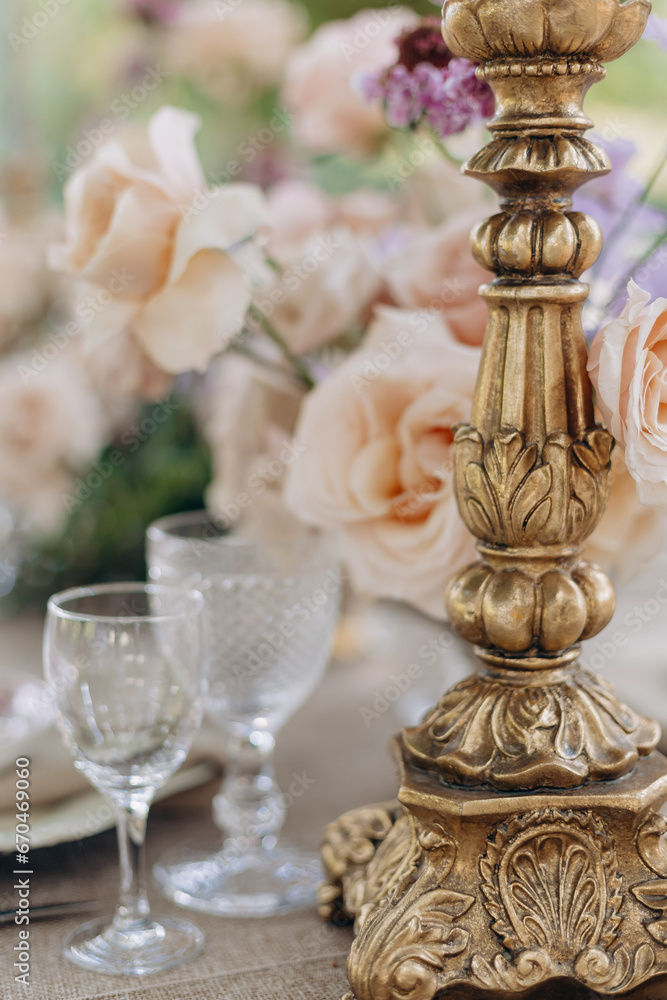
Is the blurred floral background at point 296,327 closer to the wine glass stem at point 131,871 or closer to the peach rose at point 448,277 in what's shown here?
the peach rose at point 448,277

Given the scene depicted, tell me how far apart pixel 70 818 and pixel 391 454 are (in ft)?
0.92

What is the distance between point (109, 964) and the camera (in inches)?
20.5

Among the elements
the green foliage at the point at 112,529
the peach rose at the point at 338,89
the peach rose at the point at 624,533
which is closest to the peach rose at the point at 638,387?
the peach rose at the point at 624,533

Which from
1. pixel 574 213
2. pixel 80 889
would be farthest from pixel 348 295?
pixel 80 889

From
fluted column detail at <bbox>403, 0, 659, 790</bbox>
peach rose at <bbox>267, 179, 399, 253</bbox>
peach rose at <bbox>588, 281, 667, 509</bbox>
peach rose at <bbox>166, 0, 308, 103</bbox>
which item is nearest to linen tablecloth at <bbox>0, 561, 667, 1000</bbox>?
fluted column detail at <bbox>403, 0, 659, 790</bbox>

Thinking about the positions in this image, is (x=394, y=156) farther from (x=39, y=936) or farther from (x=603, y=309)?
(x=39, y=936)

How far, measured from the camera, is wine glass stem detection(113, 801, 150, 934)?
0.55 meters

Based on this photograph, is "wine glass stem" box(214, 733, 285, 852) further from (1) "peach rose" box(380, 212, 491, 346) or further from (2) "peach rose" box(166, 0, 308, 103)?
(2) "peach rose" box(166, 0, 308, 103)

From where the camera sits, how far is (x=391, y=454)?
2.10 feet

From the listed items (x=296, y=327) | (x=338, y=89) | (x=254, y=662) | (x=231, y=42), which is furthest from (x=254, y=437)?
(x=231, y=42)

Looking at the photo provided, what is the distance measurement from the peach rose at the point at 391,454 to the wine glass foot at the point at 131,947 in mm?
212

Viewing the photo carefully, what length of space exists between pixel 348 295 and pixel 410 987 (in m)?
0.43

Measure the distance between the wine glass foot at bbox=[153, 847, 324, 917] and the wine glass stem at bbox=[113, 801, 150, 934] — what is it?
1.8 inches

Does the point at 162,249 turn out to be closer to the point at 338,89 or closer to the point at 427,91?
the point at 427,91
